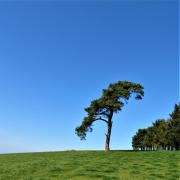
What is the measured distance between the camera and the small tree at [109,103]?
5872 cm

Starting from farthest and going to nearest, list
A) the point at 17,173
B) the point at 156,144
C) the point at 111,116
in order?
the point at 156,144
the point at 111,116
the point at 17,173

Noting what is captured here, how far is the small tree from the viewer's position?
58719mm

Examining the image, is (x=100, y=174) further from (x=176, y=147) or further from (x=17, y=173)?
(x=176, y=147)

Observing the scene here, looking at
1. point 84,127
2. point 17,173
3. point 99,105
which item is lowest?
point 17,173

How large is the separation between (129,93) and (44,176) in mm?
39580

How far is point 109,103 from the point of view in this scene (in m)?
58.2

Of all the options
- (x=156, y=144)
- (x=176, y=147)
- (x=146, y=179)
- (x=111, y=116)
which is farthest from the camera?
(x=156, y=144)

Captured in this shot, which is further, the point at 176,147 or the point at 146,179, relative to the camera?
the point at 176,147

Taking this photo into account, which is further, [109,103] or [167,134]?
[167,134]

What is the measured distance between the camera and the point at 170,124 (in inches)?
3979

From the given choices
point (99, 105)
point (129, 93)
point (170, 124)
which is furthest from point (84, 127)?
point (170, 124)

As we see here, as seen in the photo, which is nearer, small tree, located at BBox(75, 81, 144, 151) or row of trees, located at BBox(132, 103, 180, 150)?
small tree, located at BBox(75, 81, 144, 151)

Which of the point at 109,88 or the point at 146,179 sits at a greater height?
the point at 109,88

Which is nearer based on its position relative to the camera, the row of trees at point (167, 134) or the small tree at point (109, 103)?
the small tree at point (109, 103)
